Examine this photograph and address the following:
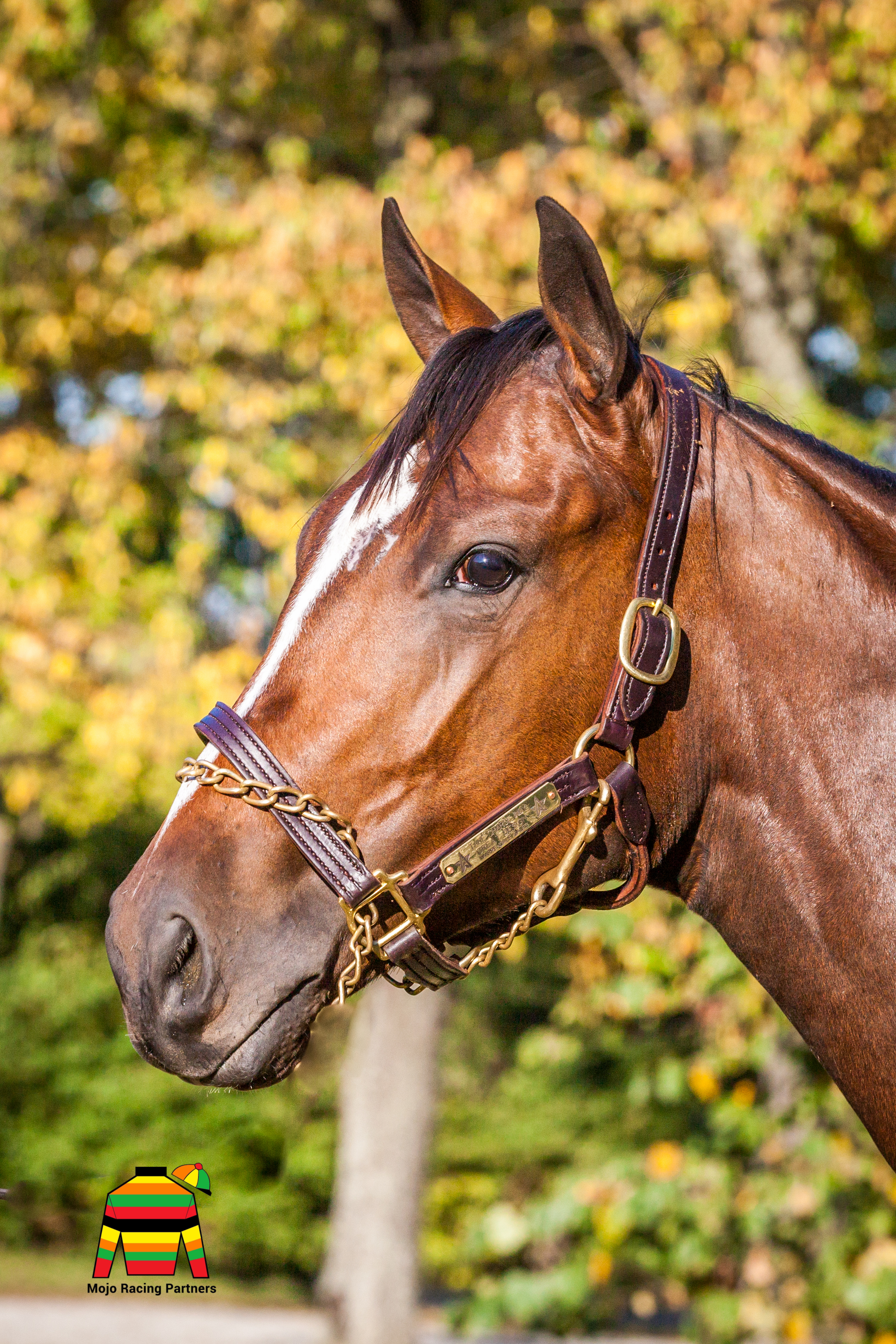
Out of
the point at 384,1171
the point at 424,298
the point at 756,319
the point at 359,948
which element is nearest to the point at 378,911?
the point at 359,948

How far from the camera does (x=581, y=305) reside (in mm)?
1857

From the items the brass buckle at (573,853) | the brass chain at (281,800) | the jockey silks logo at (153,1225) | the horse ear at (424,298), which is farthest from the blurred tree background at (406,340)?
the brass chain at (281,800)

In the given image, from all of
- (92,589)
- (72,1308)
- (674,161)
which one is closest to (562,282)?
(674,161)

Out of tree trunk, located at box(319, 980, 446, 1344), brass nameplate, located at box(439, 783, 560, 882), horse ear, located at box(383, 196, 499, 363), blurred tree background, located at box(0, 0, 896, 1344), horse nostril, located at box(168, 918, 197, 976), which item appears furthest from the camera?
tree trunk, located at box(319, 980, 446, 1344)

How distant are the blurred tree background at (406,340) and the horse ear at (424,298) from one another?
317cm

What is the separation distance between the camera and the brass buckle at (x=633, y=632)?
179 centimetres

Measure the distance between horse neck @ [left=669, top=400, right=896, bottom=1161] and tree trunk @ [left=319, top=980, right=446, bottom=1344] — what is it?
525 cm

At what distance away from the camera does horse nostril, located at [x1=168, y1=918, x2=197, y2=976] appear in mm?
1675

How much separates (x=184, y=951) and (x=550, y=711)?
687 mm

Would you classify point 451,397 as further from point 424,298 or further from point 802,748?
point 802,748

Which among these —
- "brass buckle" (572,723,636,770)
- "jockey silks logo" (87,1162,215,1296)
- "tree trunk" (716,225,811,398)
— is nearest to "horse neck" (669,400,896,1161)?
"brass buckle" (572,723,636,770)

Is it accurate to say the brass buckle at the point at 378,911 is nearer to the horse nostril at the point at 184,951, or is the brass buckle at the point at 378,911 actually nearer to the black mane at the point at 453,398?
the horse nostril at the point at 184,951

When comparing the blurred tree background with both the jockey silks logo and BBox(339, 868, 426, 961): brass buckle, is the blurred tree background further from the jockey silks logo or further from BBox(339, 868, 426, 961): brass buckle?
BBox(339, 868, 426, 961): brass buckle

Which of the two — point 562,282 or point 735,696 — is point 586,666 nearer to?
point 735,696
